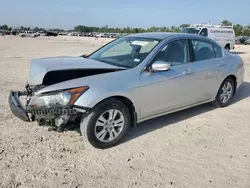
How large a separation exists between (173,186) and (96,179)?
90 cm

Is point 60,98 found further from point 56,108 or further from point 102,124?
point 102,124

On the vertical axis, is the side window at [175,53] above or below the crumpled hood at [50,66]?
above

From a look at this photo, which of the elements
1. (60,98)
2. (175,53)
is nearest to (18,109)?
(60,98)

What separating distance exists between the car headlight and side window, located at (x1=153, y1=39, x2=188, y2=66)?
4.72 feet

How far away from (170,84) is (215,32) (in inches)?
647

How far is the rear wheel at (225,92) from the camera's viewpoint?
A: 5631 mm

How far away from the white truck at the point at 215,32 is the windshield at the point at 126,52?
14.1 m

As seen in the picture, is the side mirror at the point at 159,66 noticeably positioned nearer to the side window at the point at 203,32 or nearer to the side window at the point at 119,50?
the side window at the point at 119,50

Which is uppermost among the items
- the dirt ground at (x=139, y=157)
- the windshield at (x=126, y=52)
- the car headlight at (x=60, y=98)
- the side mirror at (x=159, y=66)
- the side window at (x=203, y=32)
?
the side window at (x=203, y=32)

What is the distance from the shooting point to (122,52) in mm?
4762

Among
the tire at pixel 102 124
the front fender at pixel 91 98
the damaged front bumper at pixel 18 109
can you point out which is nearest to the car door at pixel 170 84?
the tire at pixel 102 124

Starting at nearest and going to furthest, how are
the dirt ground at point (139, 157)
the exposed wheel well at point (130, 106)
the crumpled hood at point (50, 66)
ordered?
the dirt ground at point (139, 157), the crumpled hood at point (50, 66), the exposed wheel well at point (130, 106)

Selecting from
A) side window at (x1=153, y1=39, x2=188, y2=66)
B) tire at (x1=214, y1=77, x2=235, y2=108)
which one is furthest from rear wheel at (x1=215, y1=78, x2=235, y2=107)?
side window at (x1=153, y1=39, x2=188, y2=66)

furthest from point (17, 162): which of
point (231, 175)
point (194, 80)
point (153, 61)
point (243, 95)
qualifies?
point (243, 95)
